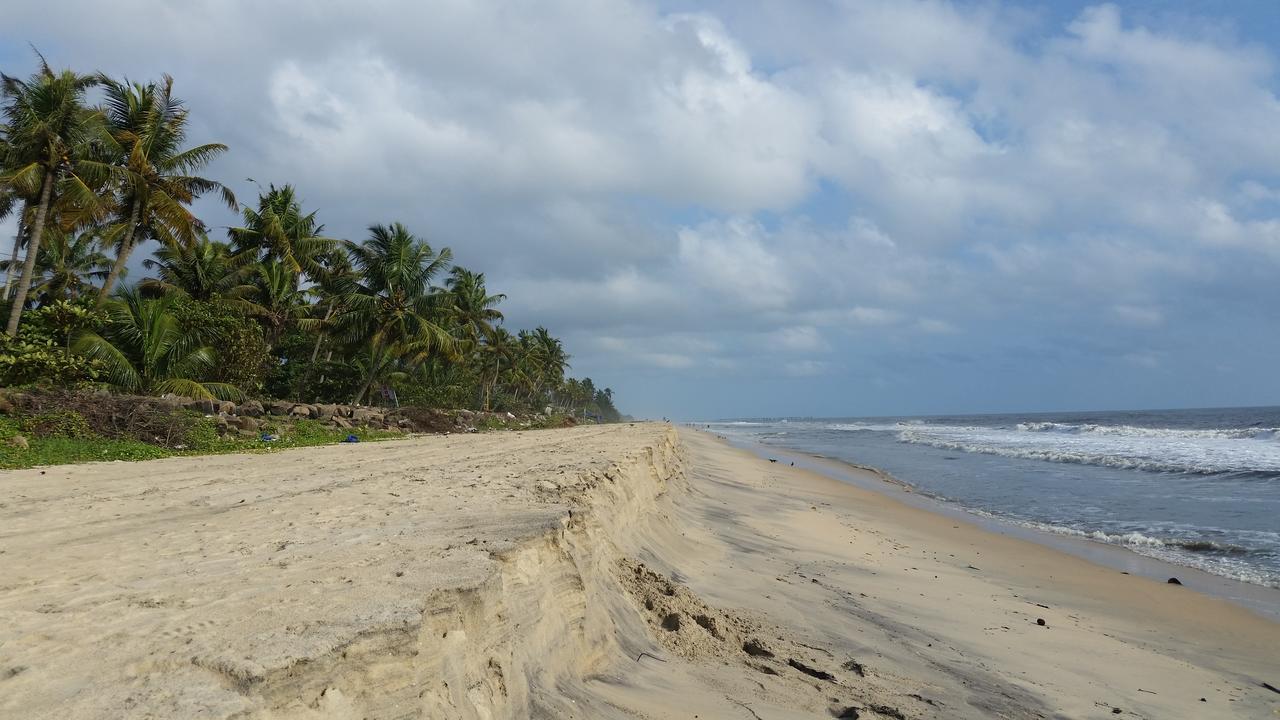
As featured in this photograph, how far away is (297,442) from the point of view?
15375 mm

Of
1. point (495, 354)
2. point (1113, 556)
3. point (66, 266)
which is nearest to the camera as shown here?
point (1113, 556)

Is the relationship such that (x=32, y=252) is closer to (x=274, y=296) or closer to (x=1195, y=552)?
(x=274, y=296)

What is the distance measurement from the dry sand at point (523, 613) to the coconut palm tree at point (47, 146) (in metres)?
11.2

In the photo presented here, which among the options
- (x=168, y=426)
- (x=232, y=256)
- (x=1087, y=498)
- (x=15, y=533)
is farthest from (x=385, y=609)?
(x=232, y=256)

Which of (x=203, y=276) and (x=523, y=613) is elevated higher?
(x=203, y=276)

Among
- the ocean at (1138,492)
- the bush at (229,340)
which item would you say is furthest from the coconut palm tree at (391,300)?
the ocean at (1138,492)

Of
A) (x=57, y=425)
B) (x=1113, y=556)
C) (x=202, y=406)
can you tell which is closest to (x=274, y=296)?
(x=202, y=406)

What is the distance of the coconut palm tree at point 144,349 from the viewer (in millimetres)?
16031

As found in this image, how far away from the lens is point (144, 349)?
1694 cm

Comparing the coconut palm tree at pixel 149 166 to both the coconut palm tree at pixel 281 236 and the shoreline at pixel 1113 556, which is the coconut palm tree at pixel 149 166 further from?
the shoreline at pixel 1113 556

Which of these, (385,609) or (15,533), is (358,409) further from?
(385,609)

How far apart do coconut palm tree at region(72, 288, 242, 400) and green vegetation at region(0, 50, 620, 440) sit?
0.04 meters

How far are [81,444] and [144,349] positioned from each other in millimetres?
6587

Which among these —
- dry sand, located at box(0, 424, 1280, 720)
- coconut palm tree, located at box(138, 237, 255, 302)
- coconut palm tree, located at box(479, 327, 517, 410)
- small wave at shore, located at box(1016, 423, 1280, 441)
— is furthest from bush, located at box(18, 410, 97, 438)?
small wave at shore, located at box(1016, 423, 1280, 441)
